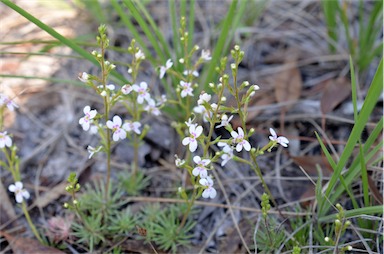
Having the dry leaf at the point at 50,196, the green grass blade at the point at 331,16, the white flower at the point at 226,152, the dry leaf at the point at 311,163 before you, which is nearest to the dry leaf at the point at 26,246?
the dry leaf at the point at 50,196

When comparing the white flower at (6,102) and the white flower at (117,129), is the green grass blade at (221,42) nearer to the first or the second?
the white flower at (117,129)

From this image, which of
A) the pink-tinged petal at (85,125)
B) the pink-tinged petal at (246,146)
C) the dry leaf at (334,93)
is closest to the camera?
the pink-tinged petal at (246,146)

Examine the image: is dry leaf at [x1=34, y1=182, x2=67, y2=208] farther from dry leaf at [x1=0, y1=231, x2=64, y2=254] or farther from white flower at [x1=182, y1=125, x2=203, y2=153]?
white flower at [x1=182, y1=125, x2=203, y2=153]

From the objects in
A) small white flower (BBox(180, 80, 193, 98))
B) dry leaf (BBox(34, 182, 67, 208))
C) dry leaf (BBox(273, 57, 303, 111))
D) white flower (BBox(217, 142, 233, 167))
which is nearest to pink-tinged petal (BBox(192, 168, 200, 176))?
white flower (BBox(217, 142, 233, 167))

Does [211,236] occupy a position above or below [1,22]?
below

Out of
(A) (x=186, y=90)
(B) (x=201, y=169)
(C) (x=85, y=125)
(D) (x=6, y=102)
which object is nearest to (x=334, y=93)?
(A) (x=186, y=90)

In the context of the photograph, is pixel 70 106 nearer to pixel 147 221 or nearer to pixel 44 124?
pixel 44 124

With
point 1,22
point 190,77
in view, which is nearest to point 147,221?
point 190,77
